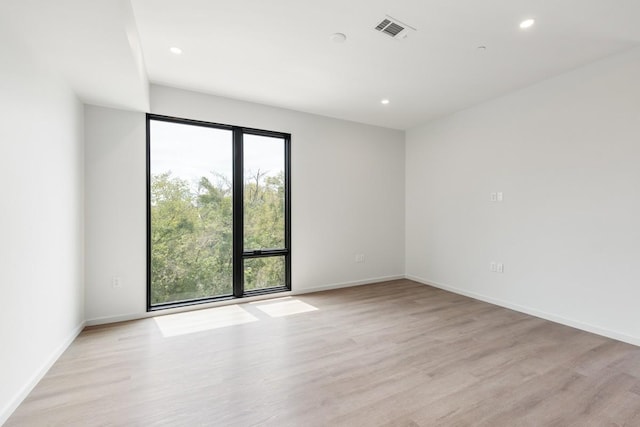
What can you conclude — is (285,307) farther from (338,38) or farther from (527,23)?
(527,23)

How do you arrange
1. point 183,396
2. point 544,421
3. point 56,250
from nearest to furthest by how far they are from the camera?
point 544,421
point 183,396
point 56,250

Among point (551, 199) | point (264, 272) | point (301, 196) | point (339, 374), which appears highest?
point (301, 196)

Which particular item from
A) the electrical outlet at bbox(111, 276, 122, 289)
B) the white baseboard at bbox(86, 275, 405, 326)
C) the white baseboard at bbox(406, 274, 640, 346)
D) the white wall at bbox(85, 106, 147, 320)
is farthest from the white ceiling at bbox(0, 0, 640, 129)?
the white baseboard at bbox(406, 274, 640, 346)

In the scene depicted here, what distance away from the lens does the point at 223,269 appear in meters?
4.05

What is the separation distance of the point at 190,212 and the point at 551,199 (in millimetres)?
4511

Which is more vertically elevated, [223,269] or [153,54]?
[153,54]

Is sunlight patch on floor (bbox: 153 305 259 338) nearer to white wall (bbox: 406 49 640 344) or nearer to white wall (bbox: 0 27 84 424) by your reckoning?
white wall (bbox: 0 27 84 424)

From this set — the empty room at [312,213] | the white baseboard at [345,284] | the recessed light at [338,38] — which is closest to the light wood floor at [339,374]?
the empty room at [312,213]

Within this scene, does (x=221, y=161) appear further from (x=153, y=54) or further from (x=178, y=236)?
(x=153, y=54)

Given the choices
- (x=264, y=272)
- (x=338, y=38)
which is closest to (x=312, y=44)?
(x=338, y=38)

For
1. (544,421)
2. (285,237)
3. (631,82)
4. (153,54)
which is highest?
(153,54)

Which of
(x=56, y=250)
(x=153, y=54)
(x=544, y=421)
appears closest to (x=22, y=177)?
(x=56, y=250)

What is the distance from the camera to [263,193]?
171 inches

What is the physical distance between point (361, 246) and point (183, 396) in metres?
3.61
